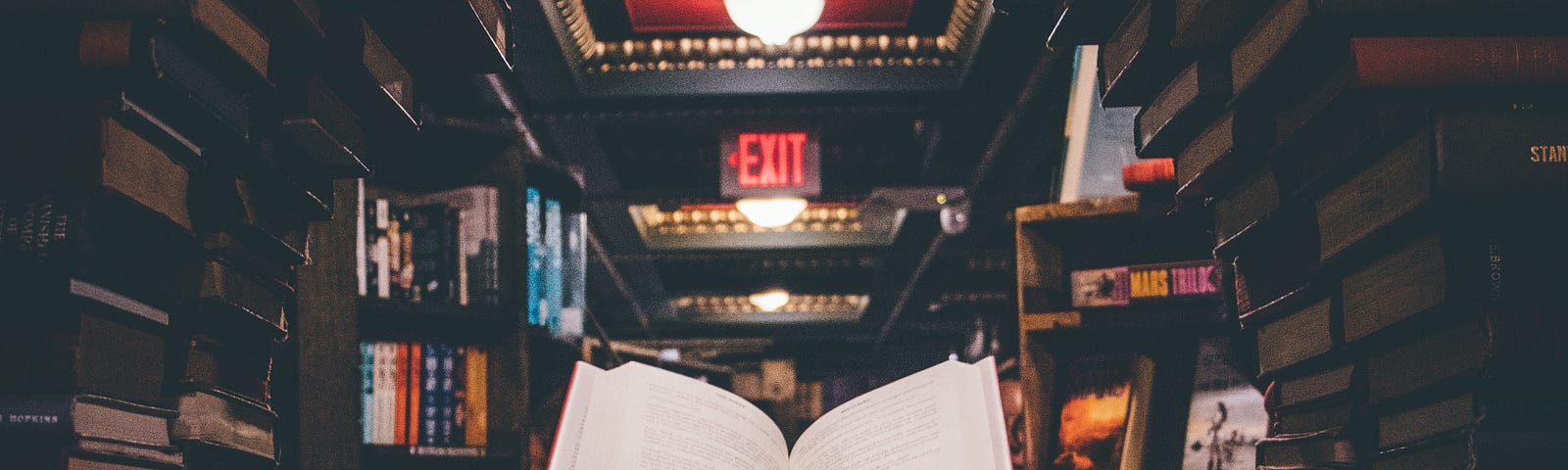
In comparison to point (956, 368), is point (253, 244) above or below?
above

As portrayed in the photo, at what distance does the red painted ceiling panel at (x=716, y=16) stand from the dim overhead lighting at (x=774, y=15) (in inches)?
32.9

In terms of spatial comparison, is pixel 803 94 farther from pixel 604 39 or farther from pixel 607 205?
pixel 607 205

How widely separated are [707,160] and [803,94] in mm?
1414

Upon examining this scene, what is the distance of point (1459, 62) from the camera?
94cm

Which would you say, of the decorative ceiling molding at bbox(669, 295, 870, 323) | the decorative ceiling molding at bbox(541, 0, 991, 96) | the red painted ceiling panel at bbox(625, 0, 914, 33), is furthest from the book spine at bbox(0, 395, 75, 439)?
the decorative ceiling molding at bbox(669, 295, 870, 323)

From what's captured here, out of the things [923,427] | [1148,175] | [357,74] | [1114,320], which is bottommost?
[923,427]

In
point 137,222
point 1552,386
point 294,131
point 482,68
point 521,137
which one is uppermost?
point 521,137

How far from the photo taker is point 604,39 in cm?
439

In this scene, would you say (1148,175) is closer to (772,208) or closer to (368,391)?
(368,391)

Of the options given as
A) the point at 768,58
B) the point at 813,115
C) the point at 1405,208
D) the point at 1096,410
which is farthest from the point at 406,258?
the point at 813,115

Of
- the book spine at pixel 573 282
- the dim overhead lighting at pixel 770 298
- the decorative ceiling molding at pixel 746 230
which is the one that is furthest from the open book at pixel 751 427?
the dim overhead lighting at pixel 770 298

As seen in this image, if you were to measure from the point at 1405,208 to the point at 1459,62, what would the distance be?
14cm

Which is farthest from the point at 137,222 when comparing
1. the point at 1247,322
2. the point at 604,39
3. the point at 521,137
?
the point at 604,39

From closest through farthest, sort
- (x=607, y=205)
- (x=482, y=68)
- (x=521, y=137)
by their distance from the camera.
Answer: (x=482, y=68), (x=521, y=137), (x=607, y=205)
